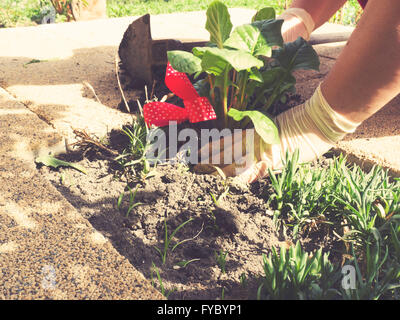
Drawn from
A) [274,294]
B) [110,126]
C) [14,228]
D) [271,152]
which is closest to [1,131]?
[110,126]

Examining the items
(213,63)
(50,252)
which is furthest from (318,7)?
(50,252)

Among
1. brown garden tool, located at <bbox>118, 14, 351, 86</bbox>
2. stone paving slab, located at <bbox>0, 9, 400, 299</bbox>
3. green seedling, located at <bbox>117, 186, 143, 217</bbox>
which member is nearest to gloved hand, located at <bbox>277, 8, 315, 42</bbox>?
stone paving slab, located at <bbox>0, 9, 400, 299</bbox>

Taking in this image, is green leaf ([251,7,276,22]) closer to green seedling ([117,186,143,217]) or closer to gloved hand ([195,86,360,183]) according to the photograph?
gloved hand ([195,86,360,183])

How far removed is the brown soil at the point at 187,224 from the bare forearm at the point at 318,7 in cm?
133

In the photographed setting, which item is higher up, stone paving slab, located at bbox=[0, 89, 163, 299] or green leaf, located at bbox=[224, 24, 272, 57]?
green leaf, located at bbox=[224, 24, 272, 57]

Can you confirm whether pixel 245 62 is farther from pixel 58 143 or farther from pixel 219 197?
pixel 58 143

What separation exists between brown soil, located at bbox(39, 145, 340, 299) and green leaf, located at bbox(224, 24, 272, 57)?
52 centimetres

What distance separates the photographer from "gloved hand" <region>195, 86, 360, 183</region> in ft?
5.36

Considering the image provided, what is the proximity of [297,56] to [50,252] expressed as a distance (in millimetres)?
1187

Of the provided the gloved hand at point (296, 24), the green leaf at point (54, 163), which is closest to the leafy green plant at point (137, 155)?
the green leaf at point (54, 163)

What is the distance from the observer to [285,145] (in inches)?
66.2

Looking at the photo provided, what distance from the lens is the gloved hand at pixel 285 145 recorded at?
1633 mm

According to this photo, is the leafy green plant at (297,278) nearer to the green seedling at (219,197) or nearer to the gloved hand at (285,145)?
the green seedling at (219,197)
